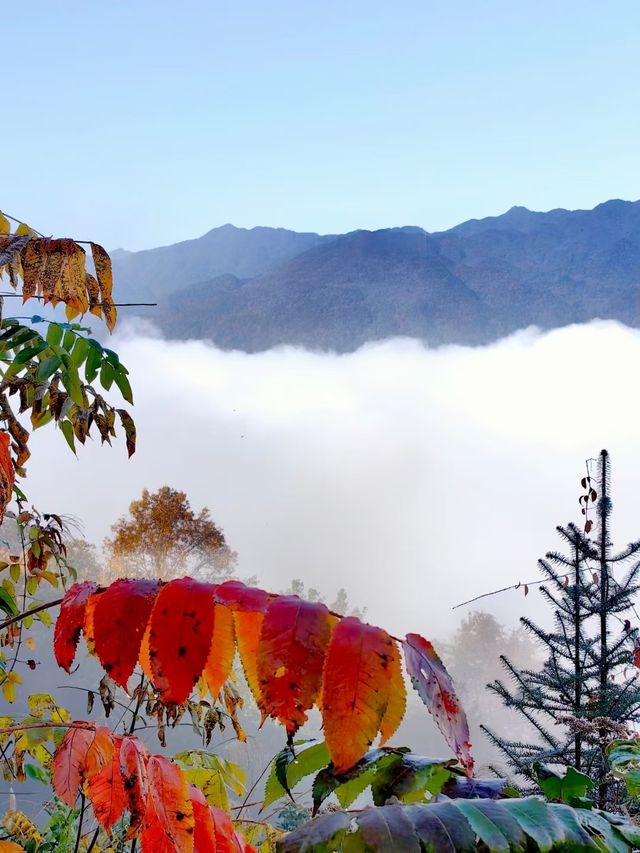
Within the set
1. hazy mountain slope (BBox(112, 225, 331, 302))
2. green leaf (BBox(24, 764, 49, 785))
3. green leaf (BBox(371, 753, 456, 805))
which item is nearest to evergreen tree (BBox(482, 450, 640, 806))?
green leaf (BBox(24, 764, 49, 785))

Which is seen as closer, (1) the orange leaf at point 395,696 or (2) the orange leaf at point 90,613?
(1) the orange leaf at point 395,696

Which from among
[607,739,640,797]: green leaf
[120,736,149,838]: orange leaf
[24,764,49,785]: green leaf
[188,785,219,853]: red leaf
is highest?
[120,736,149,838]: orange leaf

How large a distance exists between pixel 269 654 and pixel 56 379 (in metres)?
1.08

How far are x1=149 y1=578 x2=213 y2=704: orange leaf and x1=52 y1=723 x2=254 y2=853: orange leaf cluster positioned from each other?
0.48 ft

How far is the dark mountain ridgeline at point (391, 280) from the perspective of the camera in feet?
206

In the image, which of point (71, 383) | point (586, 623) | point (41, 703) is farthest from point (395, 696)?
point (586, 623)

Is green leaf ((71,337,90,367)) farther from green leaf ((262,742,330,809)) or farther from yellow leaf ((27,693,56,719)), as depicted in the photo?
yellow leaf ((27,693,56,719))

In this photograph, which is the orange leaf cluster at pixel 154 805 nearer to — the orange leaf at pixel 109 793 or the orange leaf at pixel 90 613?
the orange leaf at pixel 109 793

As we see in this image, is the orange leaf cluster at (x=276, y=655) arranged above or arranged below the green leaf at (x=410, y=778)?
above

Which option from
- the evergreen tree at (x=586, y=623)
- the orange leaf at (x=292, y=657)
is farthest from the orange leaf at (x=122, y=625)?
the evergreen tree at (x=586, y=623)

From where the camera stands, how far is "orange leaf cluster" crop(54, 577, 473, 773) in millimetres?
586

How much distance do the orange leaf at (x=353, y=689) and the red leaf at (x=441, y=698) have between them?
38 mm

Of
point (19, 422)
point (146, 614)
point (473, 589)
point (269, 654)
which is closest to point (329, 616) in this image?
point (269, 654)

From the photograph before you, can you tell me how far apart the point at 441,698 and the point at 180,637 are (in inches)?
9.5
